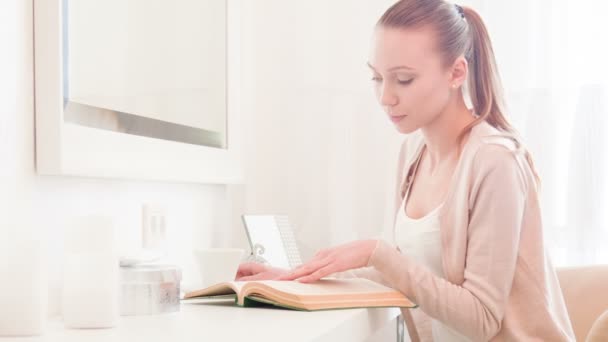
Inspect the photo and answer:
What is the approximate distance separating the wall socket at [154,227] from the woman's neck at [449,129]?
557mm

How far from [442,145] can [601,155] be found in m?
0.73

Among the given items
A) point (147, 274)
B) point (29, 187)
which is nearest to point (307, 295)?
point (147, 274)

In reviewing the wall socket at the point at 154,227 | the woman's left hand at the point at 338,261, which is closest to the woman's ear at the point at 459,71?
the woman's left hand at the point at 338,261

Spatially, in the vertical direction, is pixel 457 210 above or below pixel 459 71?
below

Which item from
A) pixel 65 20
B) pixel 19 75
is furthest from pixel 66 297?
pixel 65 20

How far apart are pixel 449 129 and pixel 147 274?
2.20ft

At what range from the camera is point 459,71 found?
4.88ft

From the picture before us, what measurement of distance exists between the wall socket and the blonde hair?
0.58 m

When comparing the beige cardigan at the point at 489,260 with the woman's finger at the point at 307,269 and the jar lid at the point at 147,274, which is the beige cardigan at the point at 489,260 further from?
the jar lid at the point at 147,274

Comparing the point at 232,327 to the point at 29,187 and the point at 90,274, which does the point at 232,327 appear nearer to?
the point at 90,274

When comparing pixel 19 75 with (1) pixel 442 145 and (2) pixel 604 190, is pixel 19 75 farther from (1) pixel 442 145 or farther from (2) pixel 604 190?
(2) pixel 604 190

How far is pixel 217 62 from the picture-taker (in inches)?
78.2

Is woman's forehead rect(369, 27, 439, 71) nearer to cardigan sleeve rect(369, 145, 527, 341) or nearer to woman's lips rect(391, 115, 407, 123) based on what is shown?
woman's lips rect(391, 115, 407, 123)

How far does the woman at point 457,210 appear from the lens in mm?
1310
